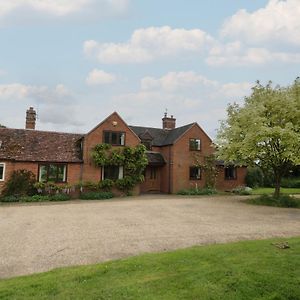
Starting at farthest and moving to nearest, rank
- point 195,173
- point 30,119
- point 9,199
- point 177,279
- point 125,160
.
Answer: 1. point 195,173
2. point 30,119
3. point 125,160
4. point 9,199
5. point 177,279

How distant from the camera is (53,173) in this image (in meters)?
26.8

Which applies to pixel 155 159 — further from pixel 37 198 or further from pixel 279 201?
pixel 279 201

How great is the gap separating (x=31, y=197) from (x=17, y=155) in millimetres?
3913

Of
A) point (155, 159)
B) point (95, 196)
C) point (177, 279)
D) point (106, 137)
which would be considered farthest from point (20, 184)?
point (177, 279)

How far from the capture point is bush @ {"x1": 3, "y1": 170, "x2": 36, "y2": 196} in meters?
24.6

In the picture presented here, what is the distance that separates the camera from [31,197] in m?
24.4

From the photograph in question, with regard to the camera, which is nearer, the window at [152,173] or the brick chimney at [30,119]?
the brick chimney at [30,119]

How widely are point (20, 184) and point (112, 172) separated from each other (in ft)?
26.1

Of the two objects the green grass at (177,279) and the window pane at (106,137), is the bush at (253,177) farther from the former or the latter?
the green grass at (177,279)

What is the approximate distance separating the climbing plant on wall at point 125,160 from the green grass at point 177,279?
2016 cm

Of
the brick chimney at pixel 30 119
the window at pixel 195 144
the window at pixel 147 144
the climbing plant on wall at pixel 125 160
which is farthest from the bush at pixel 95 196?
the window at pixel 195 144

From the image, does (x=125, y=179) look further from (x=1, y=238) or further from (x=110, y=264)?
(x=110, y=264)

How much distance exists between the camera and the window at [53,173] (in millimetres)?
26361

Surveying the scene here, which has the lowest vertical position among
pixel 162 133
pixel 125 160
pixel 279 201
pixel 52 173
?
pixel 279 201
